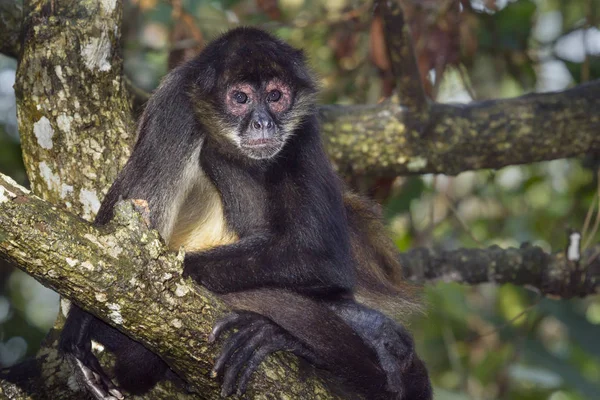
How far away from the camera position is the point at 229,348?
324 centimetres

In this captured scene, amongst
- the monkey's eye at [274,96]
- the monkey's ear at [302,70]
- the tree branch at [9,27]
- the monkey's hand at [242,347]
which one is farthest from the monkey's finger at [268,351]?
the tree branch at [9,27]

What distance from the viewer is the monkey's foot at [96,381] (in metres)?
3.58

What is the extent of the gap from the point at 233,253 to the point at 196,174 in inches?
24.7

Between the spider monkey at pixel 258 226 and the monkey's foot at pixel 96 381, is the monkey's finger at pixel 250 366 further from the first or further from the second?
the monkey's foot at pixel 96 381

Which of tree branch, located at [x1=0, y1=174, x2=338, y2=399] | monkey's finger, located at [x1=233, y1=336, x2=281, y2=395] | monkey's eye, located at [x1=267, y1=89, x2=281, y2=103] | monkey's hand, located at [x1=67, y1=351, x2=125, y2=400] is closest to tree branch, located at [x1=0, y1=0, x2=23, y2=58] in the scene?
monkey's eye, located at [x1=267, y1=89, x2=281, y2=103]

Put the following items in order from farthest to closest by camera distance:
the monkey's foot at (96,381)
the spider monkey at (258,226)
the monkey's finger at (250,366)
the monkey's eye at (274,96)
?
the monkey's eye at (274,96), the spider monkey at (258,226), the monkey's foot at (96,381), the monkey's finger at (250,366)

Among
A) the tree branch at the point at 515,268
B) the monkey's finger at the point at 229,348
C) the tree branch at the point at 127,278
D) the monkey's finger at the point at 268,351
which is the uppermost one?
the tree branch at the point at 127,278

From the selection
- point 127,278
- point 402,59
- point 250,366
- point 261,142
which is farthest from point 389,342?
point 402,59

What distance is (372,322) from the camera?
13.7 ft

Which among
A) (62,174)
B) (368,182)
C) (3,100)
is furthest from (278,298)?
(3,100)

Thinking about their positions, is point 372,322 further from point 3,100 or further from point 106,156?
point 3,100

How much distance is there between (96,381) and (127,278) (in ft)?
3.30

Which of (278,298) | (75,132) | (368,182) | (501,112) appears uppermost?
(75,132)

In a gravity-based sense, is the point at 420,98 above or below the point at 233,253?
above
